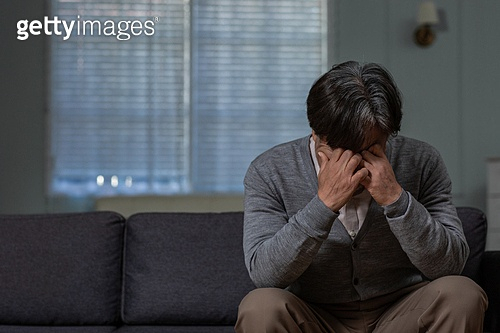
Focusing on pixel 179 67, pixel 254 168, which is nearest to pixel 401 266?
pixel 254 168

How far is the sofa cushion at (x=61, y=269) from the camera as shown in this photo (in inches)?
96.8

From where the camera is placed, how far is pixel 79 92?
4.99 metres

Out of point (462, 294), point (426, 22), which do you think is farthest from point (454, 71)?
point (462, 294)

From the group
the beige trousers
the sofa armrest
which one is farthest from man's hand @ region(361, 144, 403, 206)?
the sofa armrest

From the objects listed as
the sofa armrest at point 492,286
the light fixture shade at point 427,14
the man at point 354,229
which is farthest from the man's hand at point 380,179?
the light fixture shade at point 427,14

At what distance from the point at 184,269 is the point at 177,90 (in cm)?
270

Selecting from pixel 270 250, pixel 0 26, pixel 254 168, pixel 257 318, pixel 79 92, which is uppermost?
pixel 0 26

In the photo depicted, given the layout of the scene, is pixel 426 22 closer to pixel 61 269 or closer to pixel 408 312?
pixel 61 269

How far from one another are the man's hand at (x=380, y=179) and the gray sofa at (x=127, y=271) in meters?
0.67

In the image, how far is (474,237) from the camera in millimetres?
2412

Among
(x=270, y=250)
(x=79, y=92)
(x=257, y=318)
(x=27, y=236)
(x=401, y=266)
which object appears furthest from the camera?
(x=79, y=92)

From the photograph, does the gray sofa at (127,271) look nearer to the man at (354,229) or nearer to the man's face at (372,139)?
the man at (354,229)

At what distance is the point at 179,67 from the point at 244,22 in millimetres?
508

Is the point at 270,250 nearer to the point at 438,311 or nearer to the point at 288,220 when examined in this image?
the point at 288,220
